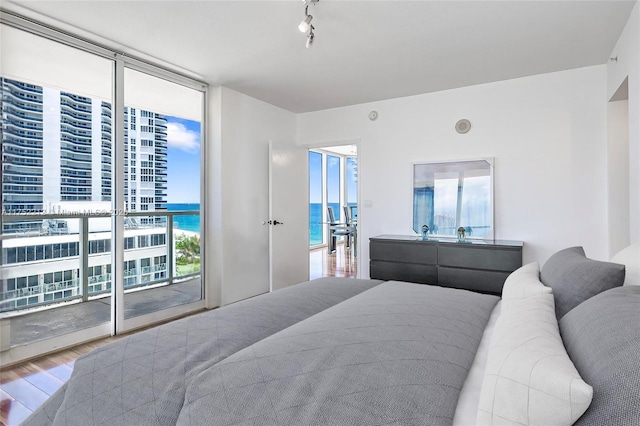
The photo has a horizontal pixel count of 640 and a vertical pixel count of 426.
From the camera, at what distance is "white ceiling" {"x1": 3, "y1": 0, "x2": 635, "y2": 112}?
2.50 m

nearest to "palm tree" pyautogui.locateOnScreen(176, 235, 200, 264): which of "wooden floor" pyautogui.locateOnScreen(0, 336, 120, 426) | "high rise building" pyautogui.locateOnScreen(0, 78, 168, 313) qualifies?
"high rise building" pyautogui.locateOnScreen(0, 78, 168, 313)

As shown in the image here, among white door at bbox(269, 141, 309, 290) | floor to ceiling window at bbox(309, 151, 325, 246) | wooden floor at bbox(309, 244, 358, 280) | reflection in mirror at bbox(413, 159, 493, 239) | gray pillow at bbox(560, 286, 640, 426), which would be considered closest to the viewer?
gray pillow at bbox(560, 286, 640, 426)

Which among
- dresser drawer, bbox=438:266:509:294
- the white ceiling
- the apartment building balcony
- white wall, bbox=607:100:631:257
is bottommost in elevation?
dresser drawer, bbox=438:266:509:294

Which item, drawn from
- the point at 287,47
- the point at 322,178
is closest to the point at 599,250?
the point at 287,47

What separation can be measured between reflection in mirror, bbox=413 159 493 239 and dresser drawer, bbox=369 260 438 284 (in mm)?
550

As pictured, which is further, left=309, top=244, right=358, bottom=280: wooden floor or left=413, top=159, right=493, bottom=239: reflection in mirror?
left=309, top=244, right=358, bottom=280: wooden floor

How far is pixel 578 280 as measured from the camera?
135 cm

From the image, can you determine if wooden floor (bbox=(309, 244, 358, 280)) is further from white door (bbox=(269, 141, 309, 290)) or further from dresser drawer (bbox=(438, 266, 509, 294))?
dresser drawer (bbox=(438, 266, 509, 294))

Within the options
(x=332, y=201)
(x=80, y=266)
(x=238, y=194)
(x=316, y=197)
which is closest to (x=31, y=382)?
(x=80, y=266)

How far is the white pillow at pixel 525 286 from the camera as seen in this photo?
4.57 feet

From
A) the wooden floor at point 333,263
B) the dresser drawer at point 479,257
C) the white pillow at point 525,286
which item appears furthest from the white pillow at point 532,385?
the wooden floor at point 333,263

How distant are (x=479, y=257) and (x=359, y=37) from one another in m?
2.44

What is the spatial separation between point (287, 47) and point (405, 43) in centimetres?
101

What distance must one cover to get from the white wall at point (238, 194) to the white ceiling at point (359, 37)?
479 millimetres
